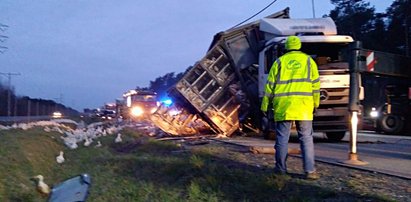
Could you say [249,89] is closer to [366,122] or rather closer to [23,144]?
[23,144]

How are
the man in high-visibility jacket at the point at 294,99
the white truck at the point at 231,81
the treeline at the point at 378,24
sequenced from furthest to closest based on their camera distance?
1. the treeline at the point at 378,24
2. the white truck at the point at 231,81
3. the man in high-visibility jacket at the point at 294,99

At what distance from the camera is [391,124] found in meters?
22.3

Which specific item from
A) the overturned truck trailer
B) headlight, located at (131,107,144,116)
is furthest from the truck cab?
headlight, located at (131,107,144,116)

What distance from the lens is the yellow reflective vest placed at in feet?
23.6

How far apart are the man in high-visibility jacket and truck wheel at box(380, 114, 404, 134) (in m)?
16.0

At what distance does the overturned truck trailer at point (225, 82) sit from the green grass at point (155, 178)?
5.48m

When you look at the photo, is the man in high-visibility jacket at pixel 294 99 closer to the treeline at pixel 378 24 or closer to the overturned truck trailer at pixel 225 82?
the overturned truck trailer at pixel 225 82

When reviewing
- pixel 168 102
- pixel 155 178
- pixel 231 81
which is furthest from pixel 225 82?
pixel 155 178

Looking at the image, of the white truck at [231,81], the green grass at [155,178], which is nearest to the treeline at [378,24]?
the white truck at [231,81]

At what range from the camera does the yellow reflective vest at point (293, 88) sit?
7207mm

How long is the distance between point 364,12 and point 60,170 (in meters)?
46.8

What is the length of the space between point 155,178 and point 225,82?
933 centimetres

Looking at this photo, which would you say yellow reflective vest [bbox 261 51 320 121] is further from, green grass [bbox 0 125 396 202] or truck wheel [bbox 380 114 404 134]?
truck wheel [bbox 380 114 404 134]

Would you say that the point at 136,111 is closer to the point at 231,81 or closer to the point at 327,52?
the point at 231,81
